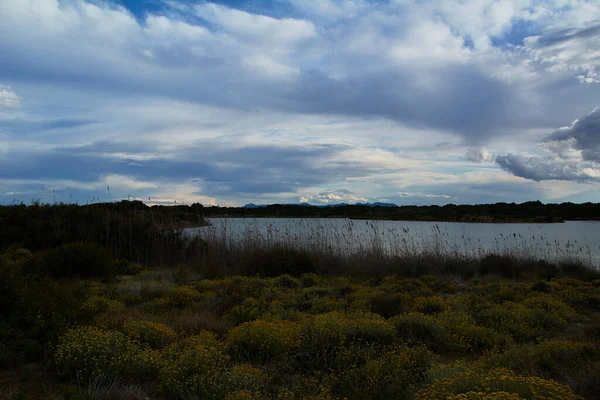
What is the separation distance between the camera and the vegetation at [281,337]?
4.23m

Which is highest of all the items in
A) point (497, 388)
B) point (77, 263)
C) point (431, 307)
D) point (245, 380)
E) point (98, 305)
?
point (77, 263)

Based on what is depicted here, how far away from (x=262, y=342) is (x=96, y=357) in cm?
190

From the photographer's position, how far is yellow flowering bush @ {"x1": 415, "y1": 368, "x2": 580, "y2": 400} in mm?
3309

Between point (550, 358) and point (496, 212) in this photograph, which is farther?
point (496, 212)

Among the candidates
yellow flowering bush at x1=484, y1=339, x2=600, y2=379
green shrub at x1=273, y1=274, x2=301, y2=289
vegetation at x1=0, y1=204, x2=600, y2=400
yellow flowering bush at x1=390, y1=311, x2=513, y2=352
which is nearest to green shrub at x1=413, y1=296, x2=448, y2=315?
vegetation at x1=0, y1=204, x2=600, y2=400

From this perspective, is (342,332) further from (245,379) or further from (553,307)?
(553,307)

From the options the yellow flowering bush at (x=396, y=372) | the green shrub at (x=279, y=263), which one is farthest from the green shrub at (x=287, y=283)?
the yellow flowering bush at (x=396, y=372)

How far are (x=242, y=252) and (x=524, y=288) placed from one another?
8094 mm

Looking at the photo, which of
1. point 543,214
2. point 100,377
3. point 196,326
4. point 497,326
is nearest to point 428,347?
point 497,326

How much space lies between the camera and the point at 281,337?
5.54 meters

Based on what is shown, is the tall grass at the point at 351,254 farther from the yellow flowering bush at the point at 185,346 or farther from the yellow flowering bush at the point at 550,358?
the yellow flowering bush at the point at 550,358

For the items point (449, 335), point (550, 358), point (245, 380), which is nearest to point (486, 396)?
point (245, 380)

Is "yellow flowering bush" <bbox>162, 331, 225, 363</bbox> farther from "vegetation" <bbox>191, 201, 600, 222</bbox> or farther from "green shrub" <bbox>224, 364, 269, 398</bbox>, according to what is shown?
"vegetation" <bbox>191, 201, 600, 222</bbox>

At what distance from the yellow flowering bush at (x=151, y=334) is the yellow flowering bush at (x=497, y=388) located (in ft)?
11.5
